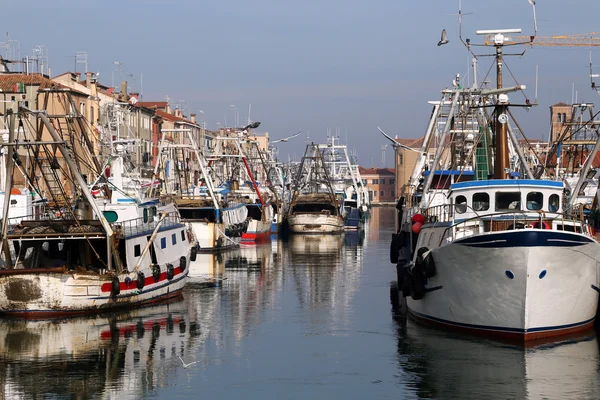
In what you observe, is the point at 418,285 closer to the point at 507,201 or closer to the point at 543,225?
the point at 507,201

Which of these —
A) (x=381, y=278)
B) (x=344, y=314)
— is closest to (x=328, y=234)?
(x=381, y=278)

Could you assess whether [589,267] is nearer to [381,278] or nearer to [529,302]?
[529,302]

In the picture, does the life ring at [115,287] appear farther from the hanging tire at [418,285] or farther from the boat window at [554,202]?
the boat window at [554,202]

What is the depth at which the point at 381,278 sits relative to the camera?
47.4 m

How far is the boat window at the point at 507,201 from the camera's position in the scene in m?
30.5

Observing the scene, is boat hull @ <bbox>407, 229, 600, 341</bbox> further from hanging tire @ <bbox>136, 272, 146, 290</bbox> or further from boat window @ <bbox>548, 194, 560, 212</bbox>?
hanging tire @ <bbox>136, 272, 146, 290</bbox>

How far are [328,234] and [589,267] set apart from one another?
5652 cm

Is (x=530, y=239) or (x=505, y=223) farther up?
(x=505, y=223)

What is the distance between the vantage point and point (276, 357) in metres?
27.0

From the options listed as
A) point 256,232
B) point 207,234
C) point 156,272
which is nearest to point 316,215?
point 256,232

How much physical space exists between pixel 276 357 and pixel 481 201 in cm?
846

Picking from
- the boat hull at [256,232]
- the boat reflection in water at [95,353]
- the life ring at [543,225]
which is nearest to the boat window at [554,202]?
the life ring at [543,225]

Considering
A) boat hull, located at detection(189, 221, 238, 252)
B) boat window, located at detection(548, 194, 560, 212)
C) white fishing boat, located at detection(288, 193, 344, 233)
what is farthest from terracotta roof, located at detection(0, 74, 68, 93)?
boat window, located at detection(548, 194, 560, 212)

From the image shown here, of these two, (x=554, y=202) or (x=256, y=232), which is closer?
(x=554, y=202)
